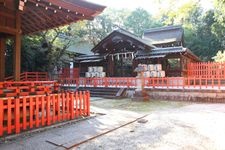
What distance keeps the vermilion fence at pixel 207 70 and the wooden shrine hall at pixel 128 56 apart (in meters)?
0.63

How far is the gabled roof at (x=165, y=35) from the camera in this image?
28586 millimetres

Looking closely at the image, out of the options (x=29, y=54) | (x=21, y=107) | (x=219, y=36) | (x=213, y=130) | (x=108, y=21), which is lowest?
(x=213, y=130)

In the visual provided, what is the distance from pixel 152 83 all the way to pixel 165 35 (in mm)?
18294

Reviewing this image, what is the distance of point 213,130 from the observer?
6410 mm

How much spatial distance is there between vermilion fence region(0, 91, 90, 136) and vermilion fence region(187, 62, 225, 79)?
10.0 m

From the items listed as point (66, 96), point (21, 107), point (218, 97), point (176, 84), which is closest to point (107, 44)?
point (176, 84)

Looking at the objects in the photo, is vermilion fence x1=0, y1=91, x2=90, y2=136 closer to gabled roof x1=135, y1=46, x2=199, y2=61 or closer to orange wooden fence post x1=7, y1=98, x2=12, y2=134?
orange wooden fence post x1=7, y1=98, x2=12, y2=134

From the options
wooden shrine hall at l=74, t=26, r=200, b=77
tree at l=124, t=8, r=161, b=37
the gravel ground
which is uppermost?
tree at l=124, t=8, r=161, b=37

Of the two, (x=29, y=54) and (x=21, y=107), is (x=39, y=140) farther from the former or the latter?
(x=29, y=54)

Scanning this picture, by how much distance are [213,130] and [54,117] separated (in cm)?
448

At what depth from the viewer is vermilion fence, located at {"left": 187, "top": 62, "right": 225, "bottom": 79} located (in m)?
16.4

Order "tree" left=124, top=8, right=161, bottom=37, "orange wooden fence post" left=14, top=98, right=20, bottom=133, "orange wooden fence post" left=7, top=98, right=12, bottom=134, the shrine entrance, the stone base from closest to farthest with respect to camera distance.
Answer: "orange wooden fence post" left=7, top=98, right=12, bottom=134 < "orange wooden fence post" left=14, top=98, right=20, bottom=133 < the stone base < the shrine entrance < "tree" left=124, top=8, right=161, bottom=37

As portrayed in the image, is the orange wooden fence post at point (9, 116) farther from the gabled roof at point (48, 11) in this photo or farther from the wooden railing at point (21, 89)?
the gabled roof at point (48, 11)

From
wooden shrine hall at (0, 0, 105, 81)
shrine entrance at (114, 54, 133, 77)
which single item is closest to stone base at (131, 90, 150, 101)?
wooden shrine hall at (0, 0, 105, 81)
